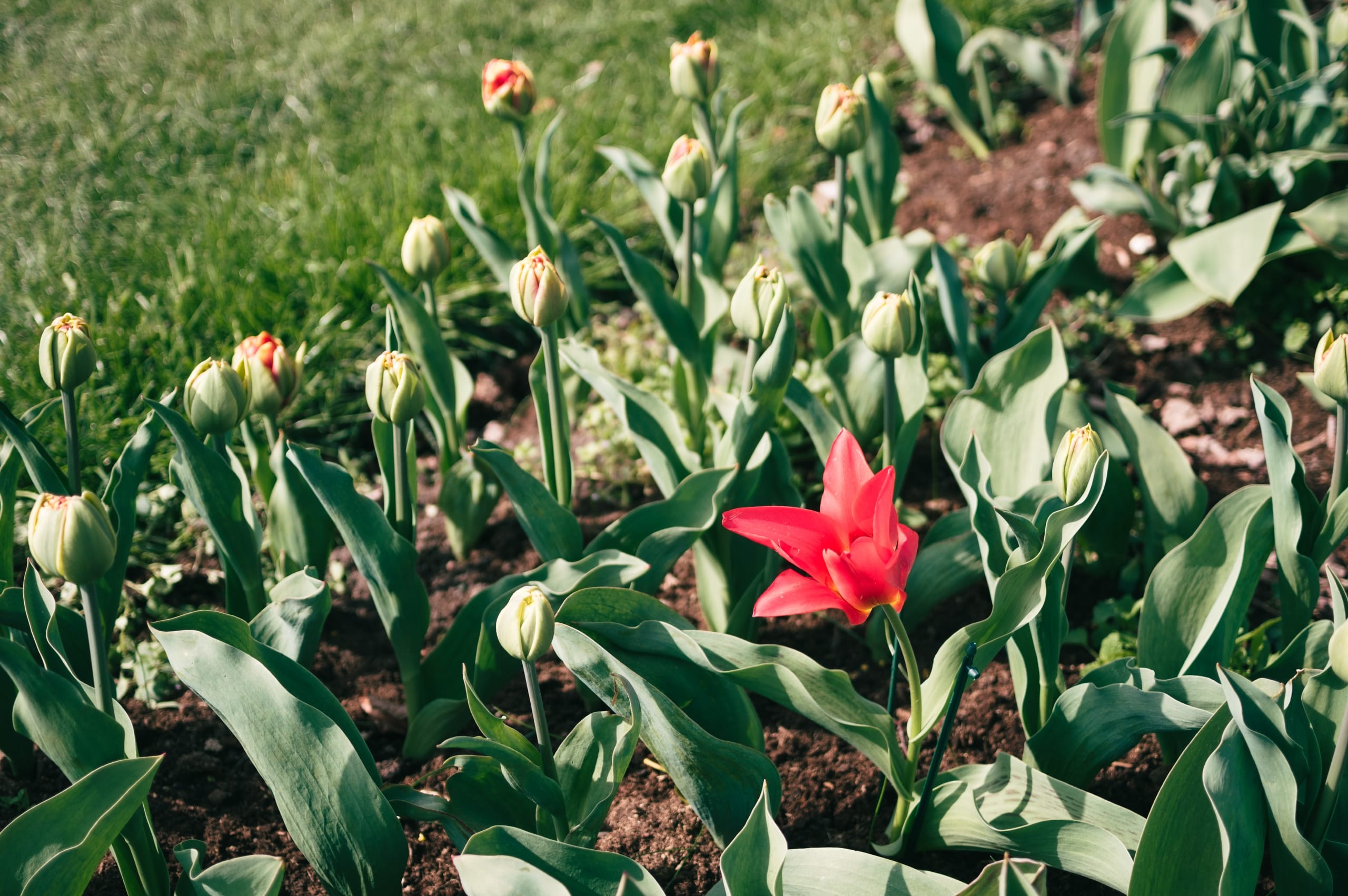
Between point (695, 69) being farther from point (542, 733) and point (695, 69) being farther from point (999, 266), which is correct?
point (542, 733)

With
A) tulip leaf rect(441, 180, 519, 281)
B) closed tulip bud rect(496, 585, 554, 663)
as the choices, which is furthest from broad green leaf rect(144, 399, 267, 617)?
tulip leaf rect(441, 180, 519, 281)

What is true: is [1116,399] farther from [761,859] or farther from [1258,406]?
[761,859]

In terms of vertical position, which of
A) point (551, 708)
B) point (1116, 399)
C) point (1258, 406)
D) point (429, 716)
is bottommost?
point (551, 708)

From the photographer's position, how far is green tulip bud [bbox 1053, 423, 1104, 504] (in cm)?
128

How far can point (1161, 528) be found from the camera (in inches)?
70.3

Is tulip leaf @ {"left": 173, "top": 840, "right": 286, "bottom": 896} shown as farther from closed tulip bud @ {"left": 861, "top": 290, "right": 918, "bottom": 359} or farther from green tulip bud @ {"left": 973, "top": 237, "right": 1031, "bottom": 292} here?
green tulip bud @ {"left": 973, "top": 237, "right": 1031, "bottom": 292}

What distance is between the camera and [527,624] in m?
1.18

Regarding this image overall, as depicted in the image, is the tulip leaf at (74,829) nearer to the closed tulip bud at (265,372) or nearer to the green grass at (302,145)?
the closed tulip bud at (265,372)

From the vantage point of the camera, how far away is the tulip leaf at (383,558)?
4.83 feet

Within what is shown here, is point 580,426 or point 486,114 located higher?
point 486,114

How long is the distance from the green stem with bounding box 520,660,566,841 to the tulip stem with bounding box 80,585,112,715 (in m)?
0.48

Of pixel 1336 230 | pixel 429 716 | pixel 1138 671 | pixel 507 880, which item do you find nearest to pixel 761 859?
pixel 507 880

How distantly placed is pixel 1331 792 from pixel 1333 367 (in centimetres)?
50

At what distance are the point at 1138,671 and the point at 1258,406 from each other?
370 millimetres
